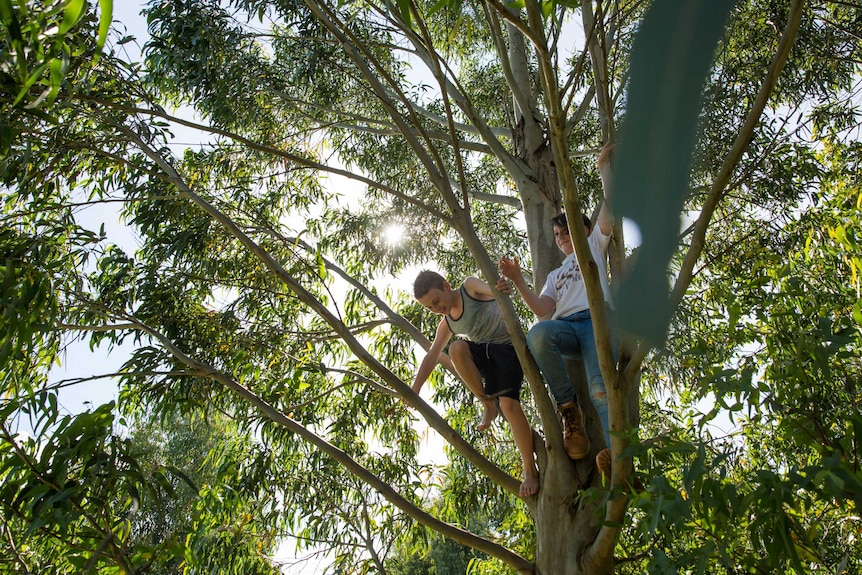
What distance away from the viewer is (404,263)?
Answer: 596cm

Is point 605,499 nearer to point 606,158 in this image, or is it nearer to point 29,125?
point 606,158

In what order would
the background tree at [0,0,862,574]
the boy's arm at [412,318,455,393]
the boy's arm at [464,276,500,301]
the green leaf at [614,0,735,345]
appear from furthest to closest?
1. the boy's arm at [412,318,455,393]
2. the boy's arm at [464,276,500,301]
3. the background tree at [0,0,862,574]
4. the green leaf at [614,0,735,345]

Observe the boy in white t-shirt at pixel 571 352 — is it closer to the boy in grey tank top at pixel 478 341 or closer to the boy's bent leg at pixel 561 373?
the boy's bent leg at pixel 561 373

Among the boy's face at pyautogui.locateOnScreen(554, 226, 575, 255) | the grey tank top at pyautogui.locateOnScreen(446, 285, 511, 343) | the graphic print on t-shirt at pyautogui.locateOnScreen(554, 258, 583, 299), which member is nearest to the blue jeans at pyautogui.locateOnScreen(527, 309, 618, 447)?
the graphic print on t-shirt at pyautogui.locateOnScreen(554, 258, 583, 299)

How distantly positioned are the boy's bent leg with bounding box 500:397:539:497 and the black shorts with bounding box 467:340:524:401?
0.28 feet

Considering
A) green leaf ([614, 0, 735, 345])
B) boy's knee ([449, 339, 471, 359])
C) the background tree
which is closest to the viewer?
green leaf ([614, 0, 735, 345])

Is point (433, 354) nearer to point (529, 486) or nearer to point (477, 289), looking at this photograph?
point (477, 289)

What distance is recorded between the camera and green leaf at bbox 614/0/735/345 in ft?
1.28

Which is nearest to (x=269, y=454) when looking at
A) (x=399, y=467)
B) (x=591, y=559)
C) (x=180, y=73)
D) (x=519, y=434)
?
(x=399, y=467)

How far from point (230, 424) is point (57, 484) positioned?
8.24 ft

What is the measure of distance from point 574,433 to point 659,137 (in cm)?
211

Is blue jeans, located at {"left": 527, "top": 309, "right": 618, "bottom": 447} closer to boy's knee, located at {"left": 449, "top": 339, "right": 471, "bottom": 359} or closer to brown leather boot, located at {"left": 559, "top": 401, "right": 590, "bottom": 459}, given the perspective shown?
brown leather boot, located at {"left": 559, "top": 401, "right": 590, "bottom": 459}

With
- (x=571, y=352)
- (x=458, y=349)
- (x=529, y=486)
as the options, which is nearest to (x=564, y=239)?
(x=571, y=352)

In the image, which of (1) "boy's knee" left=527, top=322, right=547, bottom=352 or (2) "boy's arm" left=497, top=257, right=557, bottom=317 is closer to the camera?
(2) "boy's arm" left=497, top=257, right=557, bottom=317
